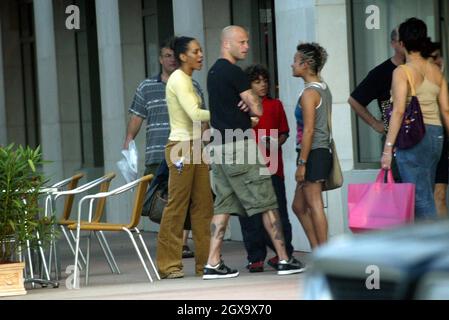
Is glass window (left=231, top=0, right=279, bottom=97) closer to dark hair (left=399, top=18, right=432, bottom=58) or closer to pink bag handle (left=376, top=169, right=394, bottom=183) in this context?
dark hair (left=399, top=18, right=432, bottom=58)

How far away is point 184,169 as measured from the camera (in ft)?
37.0

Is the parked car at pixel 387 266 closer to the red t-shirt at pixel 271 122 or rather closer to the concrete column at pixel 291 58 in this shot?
the red t-shirt at pixel 271 122

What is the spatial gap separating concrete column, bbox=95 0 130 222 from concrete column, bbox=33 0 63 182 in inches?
78.2

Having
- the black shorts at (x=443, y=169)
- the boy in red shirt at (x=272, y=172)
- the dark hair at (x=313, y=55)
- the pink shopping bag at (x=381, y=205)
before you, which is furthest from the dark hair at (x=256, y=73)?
the pink shopping bag at (x=381, y=205)

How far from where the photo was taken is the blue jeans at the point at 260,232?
38.4ft

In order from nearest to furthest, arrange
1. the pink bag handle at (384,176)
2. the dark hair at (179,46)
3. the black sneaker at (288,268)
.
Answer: the pink bag handle at (384,176), the black sneaker at (288,268), the dark hair at (179,46)

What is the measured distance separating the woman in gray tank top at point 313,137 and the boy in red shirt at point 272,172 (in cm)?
57

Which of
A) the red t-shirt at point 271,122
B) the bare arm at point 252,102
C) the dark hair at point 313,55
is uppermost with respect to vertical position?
the dark hair at point 313,55

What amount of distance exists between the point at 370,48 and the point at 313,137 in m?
2.77

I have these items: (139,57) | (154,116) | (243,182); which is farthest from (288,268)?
(139,57)

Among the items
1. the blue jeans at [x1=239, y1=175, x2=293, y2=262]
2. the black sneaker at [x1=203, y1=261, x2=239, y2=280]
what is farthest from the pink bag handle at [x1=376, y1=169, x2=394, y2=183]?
the blue jeans at [x1=239, y1=175, x2=293, y2=262]

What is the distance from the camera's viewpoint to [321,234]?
36.5 ft
